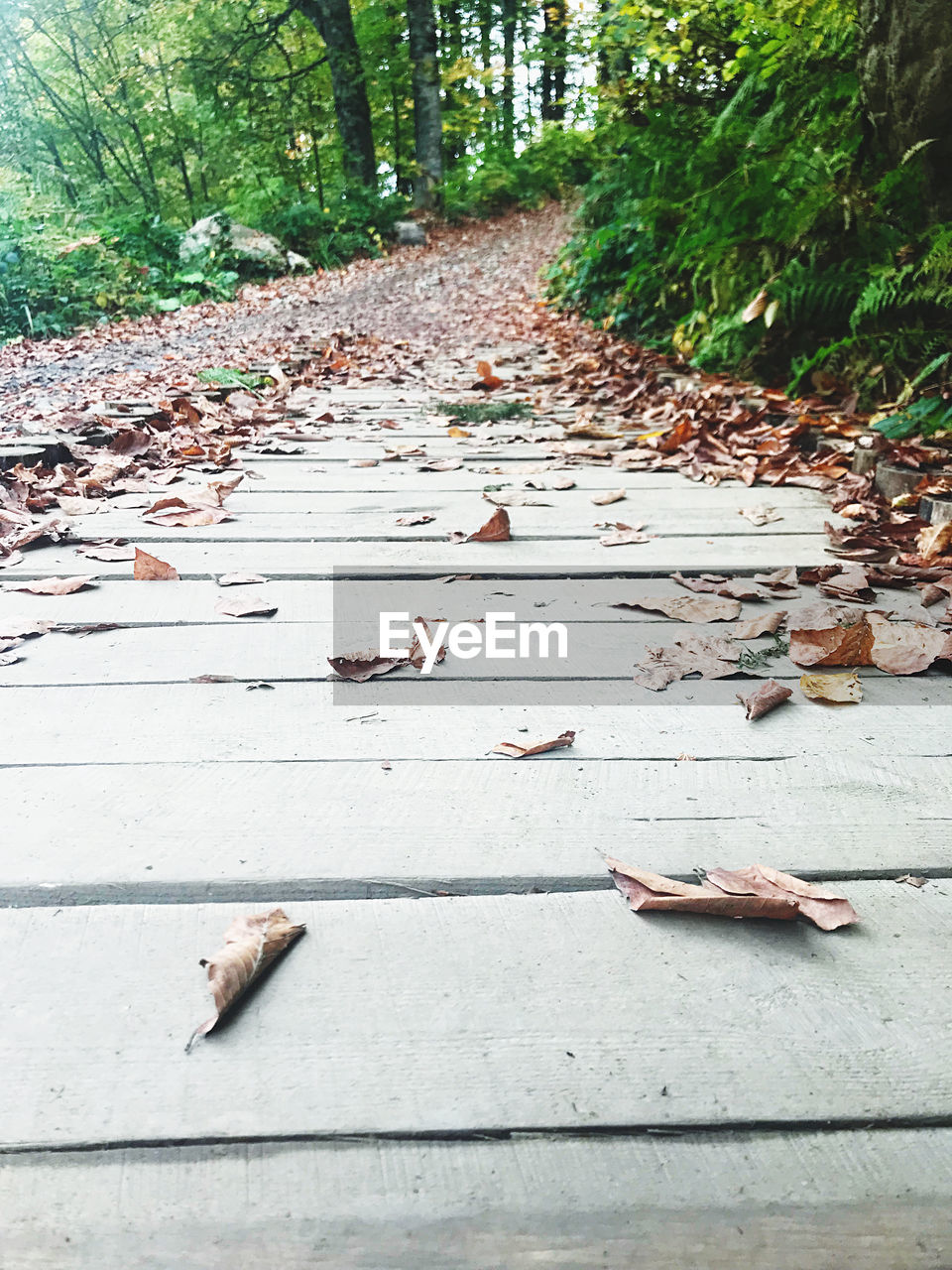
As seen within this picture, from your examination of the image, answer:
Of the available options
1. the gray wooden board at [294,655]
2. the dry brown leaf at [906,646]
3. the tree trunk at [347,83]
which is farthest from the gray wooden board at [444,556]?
the tree trunk at [347,83]

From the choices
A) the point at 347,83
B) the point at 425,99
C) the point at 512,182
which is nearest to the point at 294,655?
the point at 347,83

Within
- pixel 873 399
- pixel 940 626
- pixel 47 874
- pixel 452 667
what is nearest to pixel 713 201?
pixel 873 399

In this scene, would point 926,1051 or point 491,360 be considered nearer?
point 926,1051

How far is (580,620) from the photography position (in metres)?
1.75

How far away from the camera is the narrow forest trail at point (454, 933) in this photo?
2.11 feet

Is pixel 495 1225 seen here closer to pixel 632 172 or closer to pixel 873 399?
pixel 873 399

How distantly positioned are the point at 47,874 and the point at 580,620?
1036mm

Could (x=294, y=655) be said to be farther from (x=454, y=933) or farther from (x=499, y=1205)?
(x=499, y=1205)

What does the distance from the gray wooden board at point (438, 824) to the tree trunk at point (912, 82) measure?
296 cm

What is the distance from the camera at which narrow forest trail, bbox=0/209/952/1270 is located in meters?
0.64

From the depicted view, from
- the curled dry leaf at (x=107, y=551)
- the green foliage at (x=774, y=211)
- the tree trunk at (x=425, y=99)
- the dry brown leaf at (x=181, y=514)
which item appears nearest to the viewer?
the curled dry leaf at (x=107, y=551)

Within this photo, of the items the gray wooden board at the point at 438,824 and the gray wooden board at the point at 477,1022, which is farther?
the gray wooden board at the point at 438,824

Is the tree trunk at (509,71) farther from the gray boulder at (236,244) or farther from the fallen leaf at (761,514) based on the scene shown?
the fallen leaf at (761,514)

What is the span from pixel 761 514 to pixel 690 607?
821 millimetres
